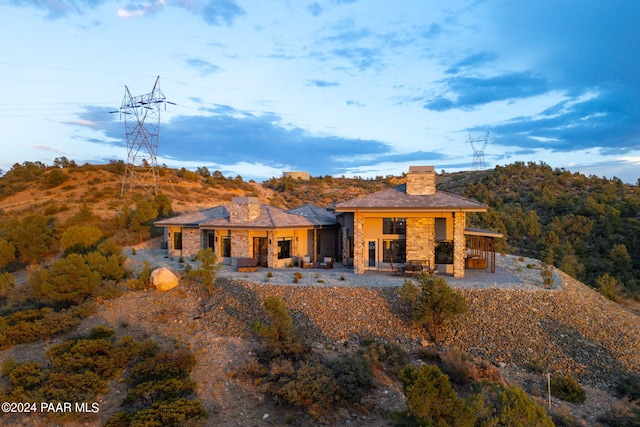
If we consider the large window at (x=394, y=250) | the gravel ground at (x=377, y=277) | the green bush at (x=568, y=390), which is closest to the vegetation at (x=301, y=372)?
the gravel ground at (x=377, y=277)

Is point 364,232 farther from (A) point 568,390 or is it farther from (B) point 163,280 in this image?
(A) point 568,390

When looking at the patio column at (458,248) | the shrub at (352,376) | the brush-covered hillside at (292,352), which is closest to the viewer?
the brush-covered hillside at (292,352)

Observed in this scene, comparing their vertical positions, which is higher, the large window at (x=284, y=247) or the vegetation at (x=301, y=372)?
the large window at (x=284, y=247)

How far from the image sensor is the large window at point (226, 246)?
22109 millimetres

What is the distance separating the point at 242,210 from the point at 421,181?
989 cm

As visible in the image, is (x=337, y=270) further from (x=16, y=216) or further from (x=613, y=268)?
(x=16, y=216)

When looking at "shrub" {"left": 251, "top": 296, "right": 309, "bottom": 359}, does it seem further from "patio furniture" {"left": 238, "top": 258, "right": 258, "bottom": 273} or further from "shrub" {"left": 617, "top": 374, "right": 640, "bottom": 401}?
"shrub" {"left": 617, "top": 374, "right": 640, "bottom": 401}

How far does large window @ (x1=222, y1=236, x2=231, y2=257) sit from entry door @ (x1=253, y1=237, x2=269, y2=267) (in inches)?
69.0

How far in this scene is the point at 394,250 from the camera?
775 inches

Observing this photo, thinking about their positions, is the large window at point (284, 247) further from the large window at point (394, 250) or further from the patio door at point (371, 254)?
the large window at point (394, 250)

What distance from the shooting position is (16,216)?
3541 centimetres

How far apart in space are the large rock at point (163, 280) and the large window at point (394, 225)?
34.3 ft

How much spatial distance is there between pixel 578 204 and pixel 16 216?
53150mm

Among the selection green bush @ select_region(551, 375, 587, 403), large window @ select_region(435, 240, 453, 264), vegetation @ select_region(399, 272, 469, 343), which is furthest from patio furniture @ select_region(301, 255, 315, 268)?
green bush @ select_region(551, 375, 587, 403)
